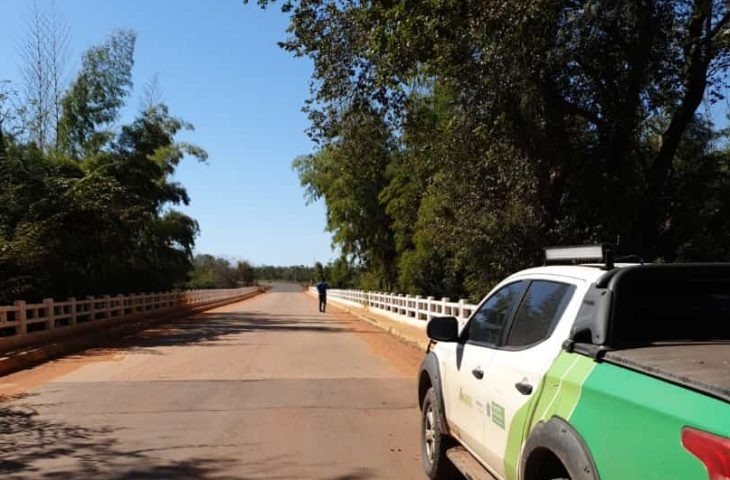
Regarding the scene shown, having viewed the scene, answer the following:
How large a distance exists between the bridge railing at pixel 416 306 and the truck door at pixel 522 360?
5.58 meters

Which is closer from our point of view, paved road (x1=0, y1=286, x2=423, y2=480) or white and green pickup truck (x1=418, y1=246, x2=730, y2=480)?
white and green pickup truck (x1=418, y1=246, x2=730, y2=480)

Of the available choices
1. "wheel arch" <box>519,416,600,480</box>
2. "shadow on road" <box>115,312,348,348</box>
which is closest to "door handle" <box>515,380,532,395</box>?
"wheel arch" <box>519,416,600,480</box>

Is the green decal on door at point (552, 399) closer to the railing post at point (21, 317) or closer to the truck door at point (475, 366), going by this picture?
the truck door at point (475, 366)

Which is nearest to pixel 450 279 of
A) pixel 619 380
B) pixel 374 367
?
pixel 374 367

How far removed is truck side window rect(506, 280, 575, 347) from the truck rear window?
37cm

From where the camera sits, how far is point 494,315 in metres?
5.18

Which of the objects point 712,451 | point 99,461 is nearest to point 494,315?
point 712,451

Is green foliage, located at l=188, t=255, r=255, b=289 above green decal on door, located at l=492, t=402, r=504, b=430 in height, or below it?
above

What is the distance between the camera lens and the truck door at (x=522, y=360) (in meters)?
3.86

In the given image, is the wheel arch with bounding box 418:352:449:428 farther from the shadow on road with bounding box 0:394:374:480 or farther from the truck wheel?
the shadow on road with bounding box 0:394:374:480

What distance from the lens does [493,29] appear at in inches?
444

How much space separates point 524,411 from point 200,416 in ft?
19.0

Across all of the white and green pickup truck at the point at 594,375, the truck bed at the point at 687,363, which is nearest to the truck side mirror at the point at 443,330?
the white and green pickup truck at the point at 594,375

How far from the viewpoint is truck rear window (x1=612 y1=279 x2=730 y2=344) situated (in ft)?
12.1
